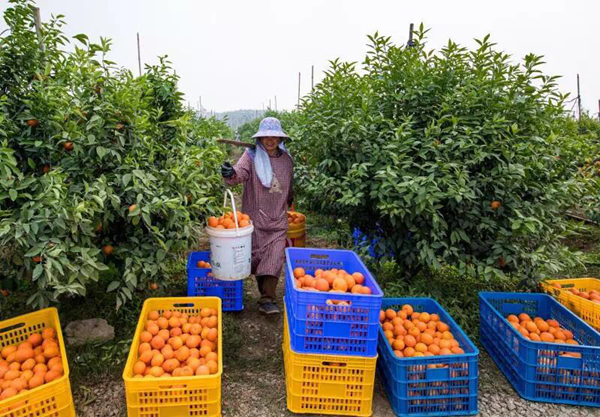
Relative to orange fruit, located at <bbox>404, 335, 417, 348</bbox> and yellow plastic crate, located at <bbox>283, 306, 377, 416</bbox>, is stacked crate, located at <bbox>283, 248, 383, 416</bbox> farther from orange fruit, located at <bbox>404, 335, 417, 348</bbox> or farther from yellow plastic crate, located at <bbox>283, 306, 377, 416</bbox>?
orange fruit, located at <bbox>404, 335, 417, 348</bbox>

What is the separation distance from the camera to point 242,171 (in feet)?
11.2

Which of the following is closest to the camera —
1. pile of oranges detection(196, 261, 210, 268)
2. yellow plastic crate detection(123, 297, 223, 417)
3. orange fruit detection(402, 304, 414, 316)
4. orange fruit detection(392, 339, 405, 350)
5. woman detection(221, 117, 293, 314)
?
yellow plastic crate detection(123, 297, 223, 417)

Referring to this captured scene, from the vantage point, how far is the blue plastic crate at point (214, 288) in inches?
134

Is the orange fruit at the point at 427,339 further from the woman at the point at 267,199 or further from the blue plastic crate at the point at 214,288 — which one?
the blue plastic crate at the point at 214,288

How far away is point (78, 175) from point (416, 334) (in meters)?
2.47

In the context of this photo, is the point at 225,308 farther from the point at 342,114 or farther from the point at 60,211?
the point at 342,114

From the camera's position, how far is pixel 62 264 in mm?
2160

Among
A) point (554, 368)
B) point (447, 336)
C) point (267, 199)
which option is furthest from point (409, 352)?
point (267, 199)

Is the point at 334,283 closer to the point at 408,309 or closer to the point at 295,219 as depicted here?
the point at 408,309

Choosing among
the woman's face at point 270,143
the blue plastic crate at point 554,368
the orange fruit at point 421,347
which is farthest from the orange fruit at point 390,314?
the woman's face at point 270,143

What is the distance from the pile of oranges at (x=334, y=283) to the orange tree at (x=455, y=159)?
0.56m

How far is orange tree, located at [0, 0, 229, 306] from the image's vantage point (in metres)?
2.16

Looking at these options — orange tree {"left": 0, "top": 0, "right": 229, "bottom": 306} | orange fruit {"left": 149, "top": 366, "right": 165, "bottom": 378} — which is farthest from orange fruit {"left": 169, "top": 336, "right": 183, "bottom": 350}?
orange tree {"left": 0, "top": 0, "right": 229, "bottom": 306}

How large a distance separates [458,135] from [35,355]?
10.4 ft
